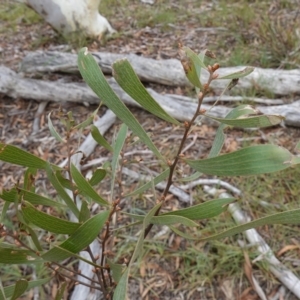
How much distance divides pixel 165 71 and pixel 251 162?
248 centimetres

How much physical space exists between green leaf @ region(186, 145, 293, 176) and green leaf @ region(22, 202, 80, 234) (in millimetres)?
288

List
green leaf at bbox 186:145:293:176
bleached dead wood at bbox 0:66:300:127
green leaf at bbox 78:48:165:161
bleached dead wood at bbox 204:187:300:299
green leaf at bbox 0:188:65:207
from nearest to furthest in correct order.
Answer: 1. green leaf at bbox 186:145:293:176
2. green leaf at bbox 78:48:165:161
3. green leaf at bbox 0:188:65:207
4. bleached dead wood at bbox 204:187:300:299
5. bleached dead wood at bbox 0:66:300:127

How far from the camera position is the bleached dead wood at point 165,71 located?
110 inches

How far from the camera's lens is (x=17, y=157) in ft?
2.64

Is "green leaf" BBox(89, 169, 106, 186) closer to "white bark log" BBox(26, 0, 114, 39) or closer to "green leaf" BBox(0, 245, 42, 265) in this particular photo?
"green leaf" BBox(0, 245, 42, 265)

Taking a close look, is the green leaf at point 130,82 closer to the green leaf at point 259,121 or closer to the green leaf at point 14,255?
the green leaf at point 259,121

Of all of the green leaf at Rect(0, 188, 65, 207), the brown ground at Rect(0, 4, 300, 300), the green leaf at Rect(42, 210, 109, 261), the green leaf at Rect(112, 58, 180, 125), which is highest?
the brown ground at Rect(0, 4, 300, 300)

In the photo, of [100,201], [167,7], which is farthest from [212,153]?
[167,7]

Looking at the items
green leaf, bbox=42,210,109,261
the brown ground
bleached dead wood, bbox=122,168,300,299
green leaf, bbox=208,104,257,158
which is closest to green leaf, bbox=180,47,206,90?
green leaf, bbox=208,104,257,158

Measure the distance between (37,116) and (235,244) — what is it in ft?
5.60

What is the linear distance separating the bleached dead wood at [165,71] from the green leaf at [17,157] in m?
2.15

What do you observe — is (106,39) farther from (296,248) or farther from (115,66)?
(115,66)

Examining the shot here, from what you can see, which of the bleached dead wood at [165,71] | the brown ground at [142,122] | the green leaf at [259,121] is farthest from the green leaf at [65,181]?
the bleached dead wood at [165,71]

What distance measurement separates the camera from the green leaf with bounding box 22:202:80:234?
73 cm
